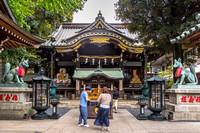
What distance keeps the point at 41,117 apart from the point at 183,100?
21.7 feet

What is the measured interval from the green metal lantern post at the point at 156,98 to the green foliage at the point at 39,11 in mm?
6519

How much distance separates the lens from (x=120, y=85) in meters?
15.6

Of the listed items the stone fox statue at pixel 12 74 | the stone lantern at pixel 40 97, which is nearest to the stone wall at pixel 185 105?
the stone lantern at pixel 40 97

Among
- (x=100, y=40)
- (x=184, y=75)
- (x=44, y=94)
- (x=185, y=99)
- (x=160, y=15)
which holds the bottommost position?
(x=185, y=99)

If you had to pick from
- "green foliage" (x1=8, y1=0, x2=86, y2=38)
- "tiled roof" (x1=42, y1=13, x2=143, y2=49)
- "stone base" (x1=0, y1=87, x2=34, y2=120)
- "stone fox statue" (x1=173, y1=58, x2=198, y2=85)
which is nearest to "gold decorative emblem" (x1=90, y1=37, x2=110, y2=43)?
"tiled roof" (x1=42, y1=13, x2=143, y2=49)

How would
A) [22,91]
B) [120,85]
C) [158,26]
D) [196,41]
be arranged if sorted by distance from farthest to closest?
[120,85] < [158,26] < [22,91] < [196,41]

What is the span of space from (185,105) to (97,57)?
31.7 ft

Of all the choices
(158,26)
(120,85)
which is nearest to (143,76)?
(120,85)

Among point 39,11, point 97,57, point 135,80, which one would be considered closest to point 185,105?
point 135,80

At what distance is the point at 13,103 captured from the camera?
27.0ft

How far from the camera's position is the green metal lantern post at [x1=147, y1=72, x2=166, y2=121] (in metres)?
7.98

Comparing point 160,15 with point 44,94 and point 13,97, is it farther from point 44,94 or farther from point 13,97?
point 13,97

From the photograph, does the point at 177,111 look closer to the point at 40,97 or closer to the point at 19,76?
the point at 40,97

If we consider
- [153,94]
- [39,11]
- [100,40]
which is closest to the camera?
[153,94]
